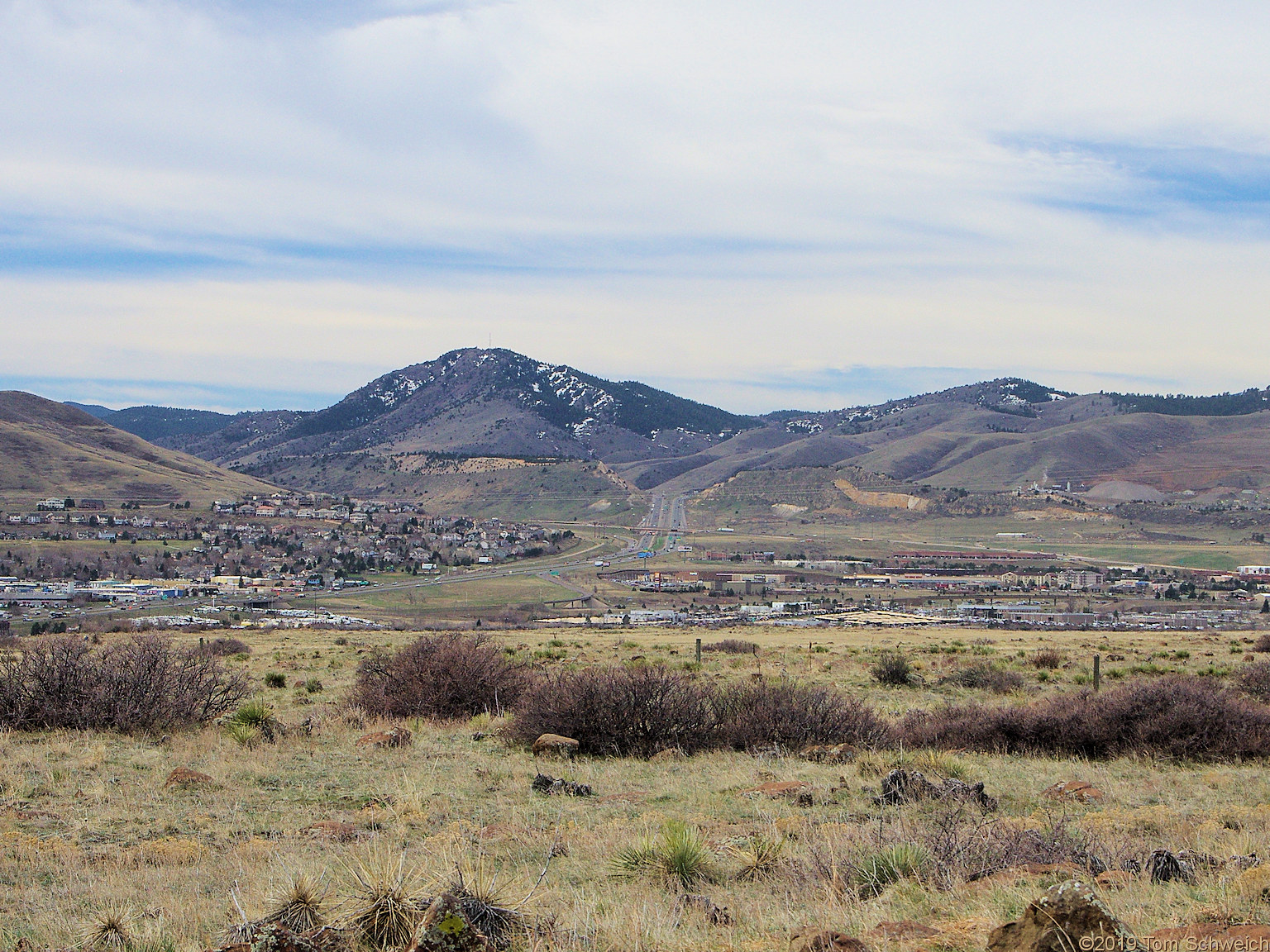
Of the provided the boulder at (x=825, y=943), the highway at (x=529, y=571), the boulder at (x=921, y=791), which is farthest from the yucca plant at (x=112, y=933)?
the highway at (x=529, y=571)

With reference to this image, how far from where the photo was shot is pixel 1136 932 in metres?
5.02

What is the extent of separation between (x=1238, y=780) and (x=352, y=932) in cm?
1050

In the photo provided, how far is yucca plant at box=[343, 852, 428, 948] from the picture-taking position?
4938 millimetres

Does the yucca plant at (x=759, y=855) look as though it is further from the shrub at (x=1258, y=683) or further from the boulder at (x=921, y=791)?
the shrub at (x=1258, y=683)

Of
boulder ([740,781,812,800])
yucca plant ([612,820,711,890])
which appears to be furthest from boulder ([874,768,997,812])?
yucca plant ([612,820,711,890])

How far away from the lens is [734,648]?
101 feet

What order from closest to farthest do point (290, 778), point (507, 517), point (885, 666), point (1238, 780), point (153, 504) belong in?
point (290, 778) < point (1238, 780) < point (885, 666) < point (153, 504) < point (507, 517)

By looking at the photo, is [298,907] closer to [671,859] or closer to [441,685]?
[671,859]

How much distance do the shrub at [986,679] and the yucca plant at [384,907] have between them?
1777 cm

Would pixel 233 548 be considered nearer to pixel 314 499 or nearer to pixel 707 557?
pixel 707 557

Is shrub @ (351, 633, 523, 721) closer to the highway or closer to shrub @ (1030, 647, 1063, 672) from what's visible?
shrub @ (1030, 647, 1063, 672)

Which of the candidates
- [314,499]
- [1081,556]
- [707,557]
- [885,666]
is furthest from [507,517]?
[885,666]

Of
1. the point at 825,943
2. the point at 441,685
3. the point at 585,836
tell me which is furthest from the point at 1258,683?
the point at 825,943

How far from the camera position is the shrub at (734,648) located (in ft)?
97.7
